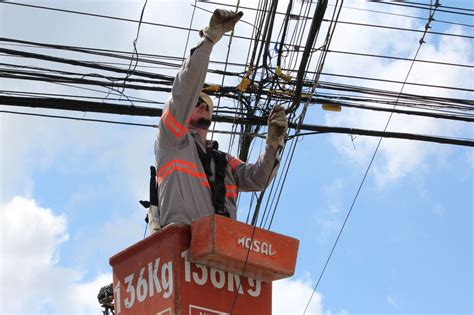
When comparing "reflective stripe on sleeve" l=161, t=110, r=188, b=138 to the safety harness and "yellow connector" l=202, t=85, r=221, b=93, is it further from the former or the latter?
"yellow connector" l=202, t=85, r=221, b=93

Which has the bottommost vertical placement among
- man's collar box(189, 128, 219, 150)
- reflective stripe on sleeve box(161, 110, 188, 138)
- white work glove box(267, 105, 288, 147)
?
reflective stripe on sleeve box(161, 110, 188, 138)

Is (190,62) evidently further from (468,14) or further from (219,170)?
(468,14)

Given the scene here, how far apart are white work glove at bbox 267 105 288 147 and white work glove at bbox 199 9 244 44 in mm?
799

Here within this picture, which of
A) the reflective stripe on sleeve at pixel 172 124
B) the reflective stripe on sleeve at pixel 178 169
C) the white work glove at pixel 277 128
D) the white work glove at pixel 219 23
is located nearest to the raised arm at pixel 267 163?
the white work glove at pixel 277 128

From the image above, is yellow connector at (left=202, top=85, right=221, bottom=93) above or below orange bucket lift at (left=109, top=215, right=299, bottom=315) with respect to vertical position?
above

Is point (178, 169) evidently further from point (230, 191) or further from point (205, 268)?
point (205, 268)

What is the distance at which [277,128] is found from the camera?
568cm

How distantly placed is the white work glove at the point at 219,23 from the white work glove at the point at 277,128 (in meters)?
0.80

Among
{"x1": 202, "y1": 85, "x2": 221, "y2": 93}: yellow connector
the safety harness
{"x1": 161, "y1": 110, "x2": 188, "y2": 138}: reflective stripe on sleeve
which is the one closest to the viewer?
{"x1": 161, "y1": 110, "x2": 188, "y2": 138}: reflective stripe on sleeve

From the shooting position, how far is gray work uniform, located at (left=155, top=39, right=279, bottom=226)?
508cm

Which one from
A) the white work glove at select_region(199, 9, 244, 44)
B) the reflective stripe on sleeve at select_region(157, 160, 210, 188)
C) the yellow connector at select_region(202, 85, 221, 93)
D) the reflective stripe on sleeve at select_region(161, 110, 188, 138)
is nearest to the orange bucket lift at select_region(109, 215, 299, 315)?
the reflective stripe on sleeve at select_region(157, 160, 210, 188)

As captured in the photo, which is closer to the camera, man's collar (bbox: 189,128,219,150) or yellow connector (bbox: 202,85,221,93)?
man's collar (bbox: 189,128,219,150)

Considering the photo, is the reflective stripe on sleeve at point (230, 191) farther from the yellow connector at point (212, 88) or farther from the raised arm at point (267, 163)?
the yellow connector at point (212, 88)

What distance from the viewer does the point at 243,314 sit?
5059 millimetres
